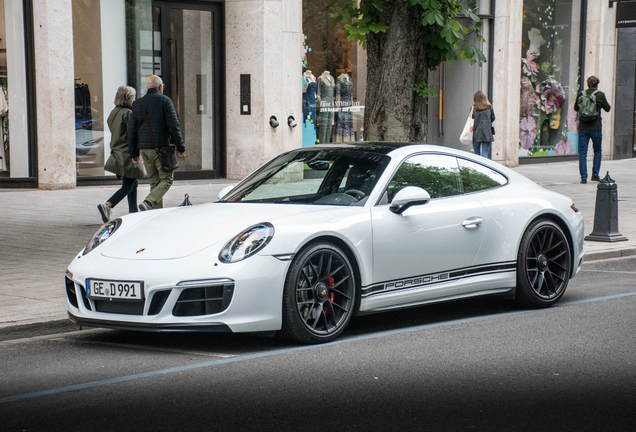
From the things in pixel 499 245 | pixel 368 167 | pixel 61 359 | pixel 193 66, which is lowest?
pixel 61 359

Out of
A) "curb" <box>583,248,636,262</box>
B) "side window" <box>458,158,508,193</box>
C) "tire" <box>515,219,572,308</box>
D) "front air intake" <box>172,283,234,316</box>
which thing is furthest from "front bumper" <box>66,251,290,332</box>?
"curb" <box>583,248,636,262</box>

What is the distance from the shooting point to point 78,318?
5.71 meters

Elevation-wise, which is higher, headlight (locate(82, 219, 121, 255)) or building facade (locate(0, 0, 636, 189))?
building facade (locate(0, 0, 636, 189))

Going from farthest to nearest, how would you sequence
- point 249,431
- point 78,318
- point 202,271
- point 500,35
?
point 500,35
point 78,318
point 202,271
point 249,431

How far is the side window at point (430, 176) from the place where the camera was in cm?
640

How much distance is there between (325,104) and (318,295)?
13.8 meters

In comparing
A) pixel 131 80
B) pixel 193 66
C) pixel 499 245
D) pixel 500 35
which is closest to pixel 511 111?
pixel 500 35

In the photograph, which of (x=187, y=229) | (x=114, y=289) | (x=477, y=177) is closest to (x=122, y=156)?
(x=477, y=177)

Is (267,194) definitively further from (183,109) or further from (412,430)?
Result: (183,109)

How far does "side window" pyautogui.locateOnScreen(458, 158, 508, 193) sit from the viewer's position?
6863 mm

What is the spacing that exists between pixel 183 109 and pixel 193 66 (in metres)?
0.88

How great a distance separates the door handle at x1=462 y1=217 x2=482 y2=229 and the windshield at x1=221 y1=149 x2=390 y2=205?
73cm

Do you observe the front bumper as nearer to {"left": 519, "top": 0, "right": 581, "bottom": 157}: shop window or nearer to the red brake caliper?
the red brake caliper

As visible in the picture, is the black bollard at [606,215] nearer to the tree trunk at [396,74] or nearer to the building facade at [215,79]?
the tree trunk at [396,74]
